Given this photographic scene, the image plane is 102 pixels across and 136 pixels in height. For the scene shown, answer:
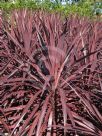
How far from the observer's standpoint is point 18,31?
4059 millimetres

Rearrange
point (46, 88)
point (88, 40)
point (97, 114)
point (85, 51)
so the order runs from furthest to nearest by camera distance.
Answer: point (88, 40), point (85, 51), point (46, 88), point (97, 114)

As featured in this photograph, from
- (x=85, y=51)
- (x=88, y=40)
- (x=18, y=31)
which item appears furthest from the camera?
(x=18, y=31)

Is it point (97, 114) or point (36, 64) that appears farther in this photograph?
point (36, 64)

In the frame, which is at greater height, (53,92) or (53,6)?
(53,6)

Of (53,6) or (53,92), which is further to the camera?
(53,6)

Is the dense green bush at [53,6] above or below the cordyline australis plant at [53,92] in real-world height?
above

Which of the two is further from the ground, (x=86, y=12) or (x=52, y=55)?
(x=86, y=12)

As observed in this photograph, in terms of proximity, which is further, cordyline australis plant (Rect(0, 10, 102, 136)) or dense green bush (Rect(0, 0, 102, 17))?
dense green bush (Rect(0, 0, 102, 17))

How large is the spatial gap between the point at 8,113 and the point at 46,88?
367 millimetres

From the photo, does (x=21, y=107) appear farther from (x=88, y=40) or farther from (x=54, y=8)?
(x=54, y=8)

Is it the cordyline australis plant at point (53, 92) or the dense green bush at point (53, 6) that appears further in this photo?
the dense green bush at point (53, 6)

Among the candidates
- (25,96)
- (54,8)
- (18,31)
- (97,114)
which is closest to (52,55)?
(25,96)

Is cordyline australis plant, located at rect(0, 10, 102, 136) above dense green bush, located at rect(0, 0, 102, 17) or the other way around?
the other way around

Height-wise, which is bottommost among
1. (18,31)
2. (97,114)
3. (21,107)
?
(97,114)
